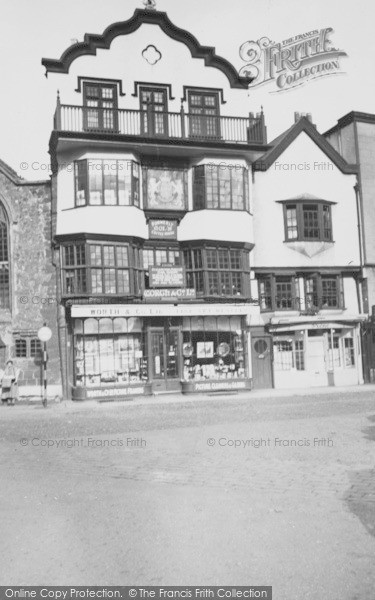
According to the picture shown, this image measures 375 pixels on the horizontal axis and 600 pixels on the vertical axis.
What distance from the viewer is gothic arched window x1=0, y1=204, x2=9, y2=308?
24.7 metres

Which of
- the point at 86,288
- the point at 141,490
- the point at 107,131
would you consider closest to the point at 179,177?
the point at 107,131

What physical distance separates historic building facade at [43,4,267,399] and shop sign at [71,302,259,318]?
0.16ft

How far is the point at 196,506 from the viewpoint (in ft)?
24.6

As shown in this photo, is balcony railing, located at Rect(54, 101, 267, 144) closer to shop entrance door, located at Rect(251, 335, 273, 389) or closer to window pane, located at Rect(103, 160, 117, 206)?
Answer: window pane, located at Rect(103, 160, 117, 206)

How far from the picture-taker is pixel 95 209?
2362 cm

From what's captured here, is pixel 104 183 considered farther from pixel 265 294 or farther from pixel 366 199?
pixel 366 199

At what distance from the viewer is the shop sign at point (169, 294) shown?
2436 cm

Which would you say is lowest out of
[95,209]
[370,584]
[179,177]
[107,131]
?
[370,584]

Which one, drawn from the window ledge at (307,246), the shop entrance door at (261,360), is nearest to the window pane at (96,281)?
the shop entrance door at (261,360)

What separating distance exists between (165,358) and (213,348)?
2.16 meters

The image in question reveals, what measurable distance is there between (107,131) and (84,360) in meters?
9.43

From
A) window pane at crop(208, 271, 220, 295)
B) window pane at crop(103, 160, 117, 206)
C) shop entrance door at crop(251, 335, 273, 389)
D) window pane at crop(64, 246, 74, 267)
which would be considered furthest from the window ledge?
window pane at crop(64, 246, 74, 267)

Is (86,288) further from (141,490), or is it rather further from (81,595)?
(81,595)

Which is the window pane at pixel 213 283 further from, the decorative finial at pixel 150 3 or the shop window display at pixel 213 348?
the decorative finial at pixel 150 3
